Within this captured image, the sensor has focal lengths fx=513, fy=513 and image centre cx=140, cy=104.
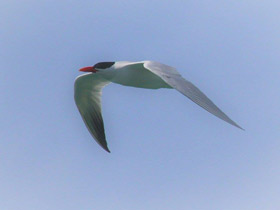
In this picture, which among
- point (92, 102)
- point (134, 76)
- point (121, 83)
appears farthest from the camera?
point (92, 102)

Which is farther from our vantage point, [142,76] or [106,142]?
[106,142]

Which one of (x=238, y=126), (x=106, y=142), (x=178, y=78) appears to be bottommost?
(x=106, y=142)

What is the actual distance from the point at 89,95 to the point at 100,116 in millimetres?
715

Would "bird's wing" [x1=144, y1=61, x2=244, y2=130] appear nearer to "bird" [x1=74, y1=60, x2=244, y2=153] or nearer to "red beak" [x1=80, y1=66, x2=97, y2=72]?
"bird" [x1=74, y1=60, x2=244, y2=153]

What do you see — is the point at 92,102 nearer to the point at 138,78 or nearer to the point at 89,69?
the point at 89,69

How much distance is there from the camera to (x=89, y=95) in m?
15.3

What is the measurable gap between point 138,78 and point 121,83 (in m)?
0.57

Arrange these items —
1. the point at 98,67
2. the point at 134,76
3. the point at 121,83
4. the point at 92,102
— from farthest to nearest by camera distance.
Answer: the point at 92,102 < the point at 98,67 < the point at 121,83 < the point at 134,76

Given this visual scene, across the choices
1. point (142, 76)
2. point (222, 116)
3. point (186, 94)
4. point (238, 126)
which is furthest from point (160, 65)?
point (238, 126)

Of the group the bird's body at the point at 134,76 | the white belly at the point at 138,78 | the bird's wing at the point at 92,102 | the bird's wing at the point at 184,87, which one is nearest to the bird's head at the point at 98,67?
the bird's body at the point at 134,76

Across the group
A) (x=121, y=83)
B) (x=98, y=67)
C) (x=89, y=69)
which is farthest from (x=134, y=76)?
(x=89, y=69)

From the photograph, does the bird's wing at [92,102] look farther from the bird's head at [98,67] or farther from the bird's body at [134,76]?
the bird's body at [134,76]

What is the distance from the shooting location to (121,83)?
43.2 feet

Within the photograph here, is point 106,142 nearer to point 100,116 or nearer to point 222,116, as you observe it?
point 100,116
